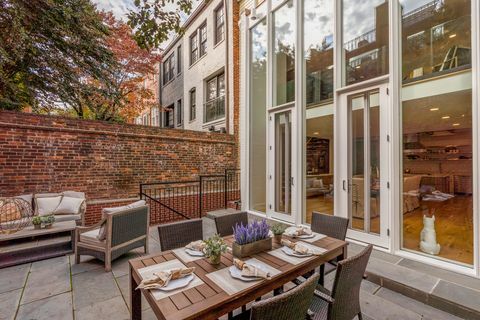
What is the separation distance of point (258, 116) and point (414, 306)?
15.8 feet

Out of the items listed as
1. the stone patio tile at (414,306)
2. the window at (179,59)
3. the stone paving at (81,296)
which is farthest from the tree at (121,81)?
the stone patio tile at (414,306)

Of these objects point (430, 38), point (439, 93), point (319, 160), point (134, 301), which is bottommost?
point (134, 301)

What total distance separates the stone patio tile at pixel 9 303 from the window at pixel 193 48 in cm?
954

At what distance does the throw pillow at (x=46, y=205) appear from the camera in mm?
4340

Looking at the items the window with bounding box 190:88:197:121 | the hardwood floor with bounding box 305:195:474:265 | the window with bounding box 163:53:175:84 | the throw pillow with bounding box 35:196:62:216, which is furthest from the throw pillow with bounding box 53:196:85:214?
the window with bounding box 163:53:175:84

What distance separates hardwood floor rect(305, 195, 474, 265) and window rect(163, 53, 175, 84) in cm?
1064

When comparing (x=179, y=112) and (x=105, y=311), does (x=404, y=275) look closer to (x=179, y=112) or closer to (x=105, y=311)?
(x=105, y=311)

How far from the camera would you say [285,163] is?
5.25 m

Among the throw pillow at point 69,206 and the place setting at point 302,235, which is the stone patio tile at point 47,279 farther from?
the place setting at point 302,235

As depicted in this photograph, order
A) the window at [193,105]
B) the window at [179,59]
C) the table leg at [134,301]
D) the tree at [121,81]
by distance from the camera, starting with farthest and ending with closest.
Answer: the window at [179,59], the window at [193,105], the tree at [121,81], the table leg at [134,301]

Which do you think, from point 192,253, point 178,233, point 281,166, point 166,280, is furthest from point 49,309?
point 281,166

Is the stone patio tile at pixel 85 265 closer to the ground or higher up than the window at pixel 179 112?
closer to the ground

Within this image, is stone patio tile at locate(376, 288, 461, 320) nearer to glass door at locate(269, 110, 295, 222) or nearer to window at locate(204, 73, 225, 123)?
glass door at locate(269, 110, 295, 222)

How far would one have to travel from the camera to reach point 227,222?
2926mm
